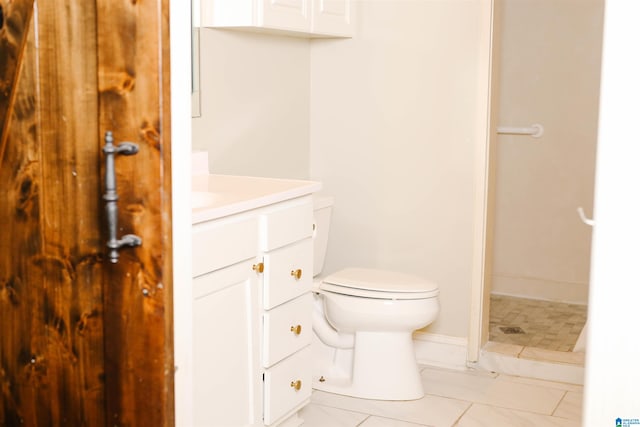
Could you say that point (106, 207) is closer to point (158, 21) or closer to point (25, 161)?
point (25, 161)

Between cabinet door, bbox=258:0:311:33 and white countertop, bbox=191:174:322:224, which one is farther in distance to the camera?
cabinet door, bbox=258:0:311:33

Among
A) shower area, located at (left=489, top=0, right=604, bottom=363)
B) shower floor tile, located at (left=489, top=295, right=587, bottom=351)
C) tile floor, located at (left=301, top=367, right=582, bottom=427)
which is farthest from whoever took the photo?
shower area, located at (left=489, top=0, right=604, bottom=363)

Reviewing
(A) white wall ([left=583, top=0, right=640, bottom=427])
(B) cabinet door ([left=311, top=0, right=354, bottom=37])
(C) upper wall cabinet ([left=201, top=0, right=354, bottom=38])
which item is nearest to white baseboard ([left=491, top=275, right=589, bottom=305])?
(B) cabinet door ([left=311, top=0, right=354, bottom=37])

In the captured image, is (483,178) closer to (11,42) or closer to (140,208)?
(140,208)

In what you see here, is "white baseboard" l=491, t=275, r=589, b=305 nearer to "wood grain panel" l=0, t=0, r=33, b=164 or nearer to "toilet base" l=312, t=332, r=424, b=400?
"toilet base" l=312, t=332, r=424, b=400

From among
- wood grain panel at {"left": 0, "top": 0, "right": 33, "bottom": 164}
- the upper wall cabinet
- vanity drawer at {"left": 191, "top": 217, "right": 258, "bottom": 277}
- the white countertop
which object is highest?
Result: the upper wall cabinet

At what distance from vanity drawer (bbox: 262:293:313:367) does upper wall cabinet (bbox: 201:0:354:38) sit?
3.16 ft

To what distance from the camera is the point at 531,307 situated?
15.4 feet

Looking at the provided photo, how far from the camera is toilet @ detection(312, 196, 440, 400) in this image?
336cm

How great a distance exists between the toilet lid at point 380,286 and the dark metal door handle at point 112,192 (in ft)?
5.68

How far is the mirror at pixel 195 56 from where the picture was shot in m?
3.07

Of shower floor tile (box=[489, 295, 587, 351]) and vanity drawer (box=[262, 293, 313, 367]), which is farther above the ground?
vanity drawer (box=[262, 293, 313, 367])

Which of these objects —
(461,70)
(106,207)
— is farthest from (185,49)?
(461,70)

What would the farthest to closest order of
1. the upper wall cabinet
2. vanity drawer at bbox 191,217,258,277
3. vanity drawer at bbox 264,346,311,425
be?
the upper wall cabinet < vanity drawer at bbox 264,346,311,425 < vanity drawer at bbox 191,217,258,277
